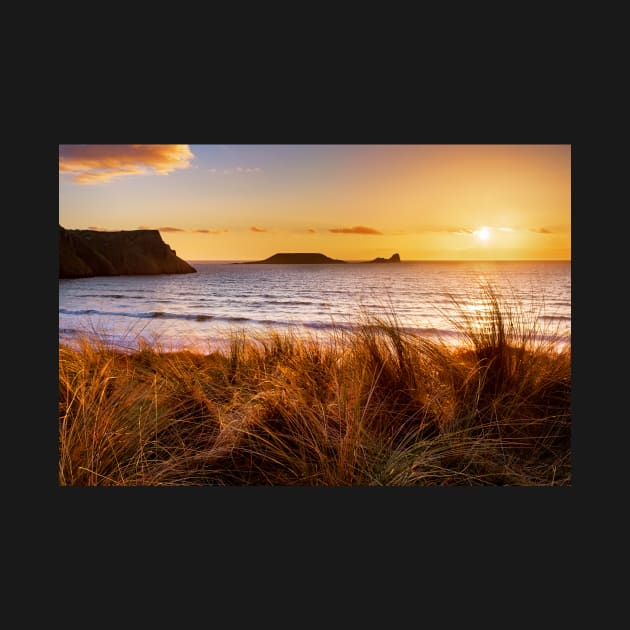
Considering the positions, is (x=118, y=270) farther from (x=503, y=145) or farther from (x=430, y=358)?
(x=503, y=145)

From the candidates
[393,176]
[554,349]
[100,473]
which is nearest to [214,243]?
[393,176]

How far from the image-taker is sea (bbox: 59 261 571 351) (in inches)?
128

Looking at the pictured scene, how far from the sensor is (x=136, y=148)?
3.21 m

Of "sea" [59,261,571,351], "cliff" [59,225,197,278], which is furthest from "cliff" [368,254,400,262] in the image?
"cliff" [59,225,197,278]

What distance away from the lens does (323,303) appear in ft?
10.9

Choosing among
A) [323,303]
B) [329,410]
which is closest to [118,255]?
[323,303]

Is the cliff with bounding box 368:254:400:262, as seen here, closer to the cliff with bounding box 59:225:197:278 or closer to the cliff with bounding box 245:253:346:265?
the cliff with bounding box 245:253:346:265

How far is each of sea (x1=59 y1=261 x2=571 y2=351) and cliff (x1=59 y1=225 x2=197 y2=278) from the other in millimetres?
93

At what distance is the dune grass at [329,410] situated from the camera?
2.94 metres

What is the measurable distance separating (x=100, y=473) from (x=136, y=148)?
198 centimetres

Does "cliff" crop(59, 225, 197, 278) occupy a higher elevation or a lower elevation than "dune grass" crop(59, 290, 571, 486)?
higher

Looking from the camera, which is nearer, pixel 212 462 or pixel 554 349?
pixel 212 462

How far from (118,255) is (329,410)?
1838 millimetres

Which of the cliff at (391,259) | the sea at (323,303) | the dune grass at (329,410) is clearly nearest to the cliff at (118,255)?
the sea at (323,303)
